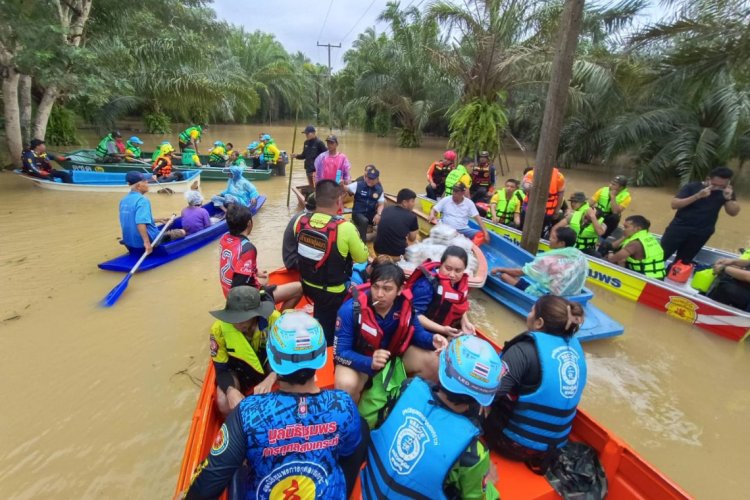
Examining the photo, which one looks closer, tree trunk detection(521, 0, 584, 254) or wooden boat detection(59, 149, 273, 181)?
tree trunk detection(521, 0, 584, 254)

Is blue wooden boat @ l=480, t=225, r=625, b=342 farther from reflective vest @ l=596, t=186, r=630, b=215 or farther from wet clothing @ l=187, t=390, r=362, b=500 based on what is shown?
wet clothing @ l=187, t=390, r=362, b=500

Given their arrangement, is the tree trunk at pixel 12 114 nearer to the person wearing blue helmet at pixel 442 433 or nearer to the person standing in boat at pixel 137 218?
the person standing in boat at pixel 137 218

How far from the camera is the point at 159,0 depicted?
12.2m

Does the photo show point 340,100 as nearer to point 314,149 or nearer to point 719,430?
point 314,149

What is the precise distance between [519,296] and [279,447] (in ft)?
14.3

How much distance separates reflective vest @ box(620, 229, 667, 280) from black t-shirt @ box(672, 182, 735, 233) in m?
0.55

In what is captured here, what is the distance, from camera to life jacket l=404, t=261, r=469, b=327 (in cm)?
325

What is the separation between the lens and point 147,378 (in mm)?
3895

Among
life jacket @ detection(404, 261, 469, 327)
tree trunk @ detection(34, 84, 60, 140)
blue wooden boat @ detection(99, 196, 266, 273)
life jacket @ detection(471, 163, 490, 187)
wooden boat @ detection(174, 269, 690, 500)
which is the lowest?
blue wooden boat @ detection(99, 196, 266, 273)

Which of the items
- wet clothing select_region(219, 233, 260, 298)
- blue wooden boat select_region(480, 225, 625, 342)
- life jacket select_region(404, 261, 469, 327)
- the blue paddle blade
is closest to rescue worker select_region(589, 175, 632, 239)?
blue wooden boat select_region(480, 225, 625, 342)

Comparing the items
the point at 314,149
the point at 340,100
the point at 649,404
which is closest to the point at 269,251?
the point at 314,149

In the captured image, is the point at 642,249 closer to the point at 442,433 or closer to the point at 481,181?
the point at 481,181

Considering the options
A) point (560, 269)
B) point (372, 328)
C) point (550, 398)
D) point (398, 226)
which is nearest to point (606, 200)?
point (560, 269)

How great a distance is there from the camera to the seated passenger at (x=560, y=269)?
442cm
